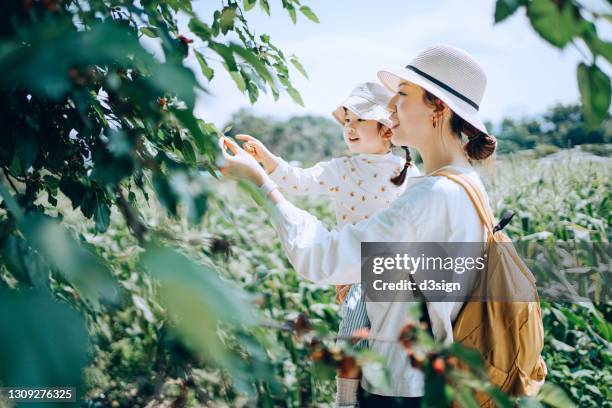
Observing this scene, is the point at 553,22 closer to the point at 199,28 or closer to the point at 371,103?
the point at 199,28

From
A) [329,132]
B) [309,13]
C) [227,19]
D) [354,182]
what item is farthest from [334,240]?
[329,132]

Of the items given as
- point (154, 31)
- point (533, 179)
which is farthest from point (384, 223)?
point (533, 179)

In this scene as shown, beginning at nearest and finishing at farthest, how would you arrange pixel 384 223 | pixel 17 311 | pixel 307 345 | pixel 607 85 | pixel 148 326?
pixel 17 311, pixel 607 85, pixel 307 345, pixel 384 223, pixel 148 326

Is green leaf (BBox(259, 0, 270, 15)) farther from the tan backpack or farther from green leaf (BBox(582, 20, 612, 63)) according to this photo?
green leaf (BBox(582, 20, 612, 63))

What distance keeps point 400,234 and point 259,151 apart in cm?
82

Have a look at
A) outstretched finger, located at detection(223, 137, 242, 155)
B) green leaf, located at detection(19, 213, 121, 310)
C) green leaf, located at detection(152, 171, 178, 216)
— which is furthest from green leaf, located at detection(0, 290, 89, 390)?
outstretched finger, located at detection(223, 137, 242, 155)

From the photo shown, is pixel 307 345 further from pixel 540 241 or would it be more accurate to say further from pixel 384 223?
pixel 540 241

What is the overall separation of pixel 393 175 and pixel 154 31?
136cm

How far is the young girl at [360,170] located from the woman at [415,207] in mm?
684

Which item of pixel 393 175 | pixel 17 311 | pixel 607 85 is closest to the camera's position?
pixel 17 311

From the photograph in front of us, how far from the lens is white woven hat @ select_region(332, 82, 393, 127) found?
217 centimetres

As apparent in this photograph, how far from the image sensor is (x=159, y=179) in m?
0.64

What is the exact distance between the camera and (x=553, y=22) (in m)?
0.59

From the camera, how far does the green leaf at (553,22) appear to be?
1.93 ft
